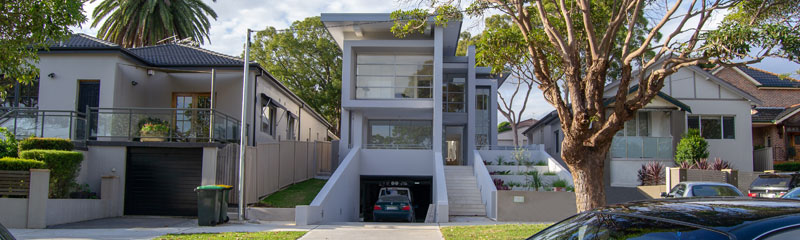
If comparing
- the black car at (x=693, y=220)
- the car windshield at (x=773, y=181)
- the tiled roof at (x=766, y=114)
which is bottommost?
the car windshield at (x=773, y=181)

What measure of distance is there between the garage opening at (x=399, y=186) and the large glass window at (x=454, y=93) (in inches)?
169

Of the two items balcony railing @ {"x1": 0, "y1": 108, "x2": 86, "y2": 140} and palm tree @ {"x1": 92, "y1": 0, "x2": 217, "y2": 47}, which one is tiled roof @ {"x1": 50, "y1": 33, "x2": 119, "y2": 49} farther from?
palm tree @ {"x1": 92, "y1": 0, "x2": 217, "y2": 47}

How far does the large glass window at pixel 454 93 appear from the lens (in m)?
29.5

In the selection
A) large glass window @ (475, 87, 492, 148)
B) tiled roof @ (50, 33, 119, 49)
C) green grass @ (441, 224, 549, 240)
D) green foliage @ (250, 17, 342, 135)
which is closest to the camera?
green grass @ (441, 224, 549, 240)

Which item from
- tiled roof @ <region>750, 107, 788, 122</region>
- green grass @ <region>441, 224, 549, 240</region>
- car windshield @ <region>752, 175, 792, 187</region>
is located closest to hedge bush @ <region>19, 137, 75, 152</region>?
Result: green grass @ <region>441, 224, 549, 240</region>

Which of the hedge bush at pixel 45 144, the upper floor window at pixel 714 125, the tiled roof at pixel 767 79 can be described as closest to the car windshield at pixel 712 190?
the upper floor window at pixel 714 125

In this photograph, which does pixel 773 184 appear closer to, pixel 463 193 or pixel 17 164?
pixel 463 193

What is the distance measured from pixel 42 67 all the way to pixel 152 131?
5.35 meters

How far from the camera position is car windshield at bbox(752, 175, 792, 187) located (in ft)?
52.5

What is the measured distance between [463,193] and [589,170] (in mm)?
11554

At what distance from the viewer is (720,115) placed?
2538 centimetres

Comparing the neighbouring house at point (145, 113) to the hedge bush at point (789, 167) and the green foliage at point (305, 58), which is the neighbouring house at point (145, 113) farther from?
the hedge bush at point (789, 167)

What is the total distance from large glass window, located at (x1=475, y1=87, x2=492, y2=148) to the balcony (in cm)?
1730

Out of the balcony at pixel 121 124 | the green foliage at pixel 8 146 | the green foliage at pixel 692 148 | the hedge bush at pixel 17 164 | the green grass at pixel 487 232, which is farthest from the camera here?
the green foliage at pixel 692 148
